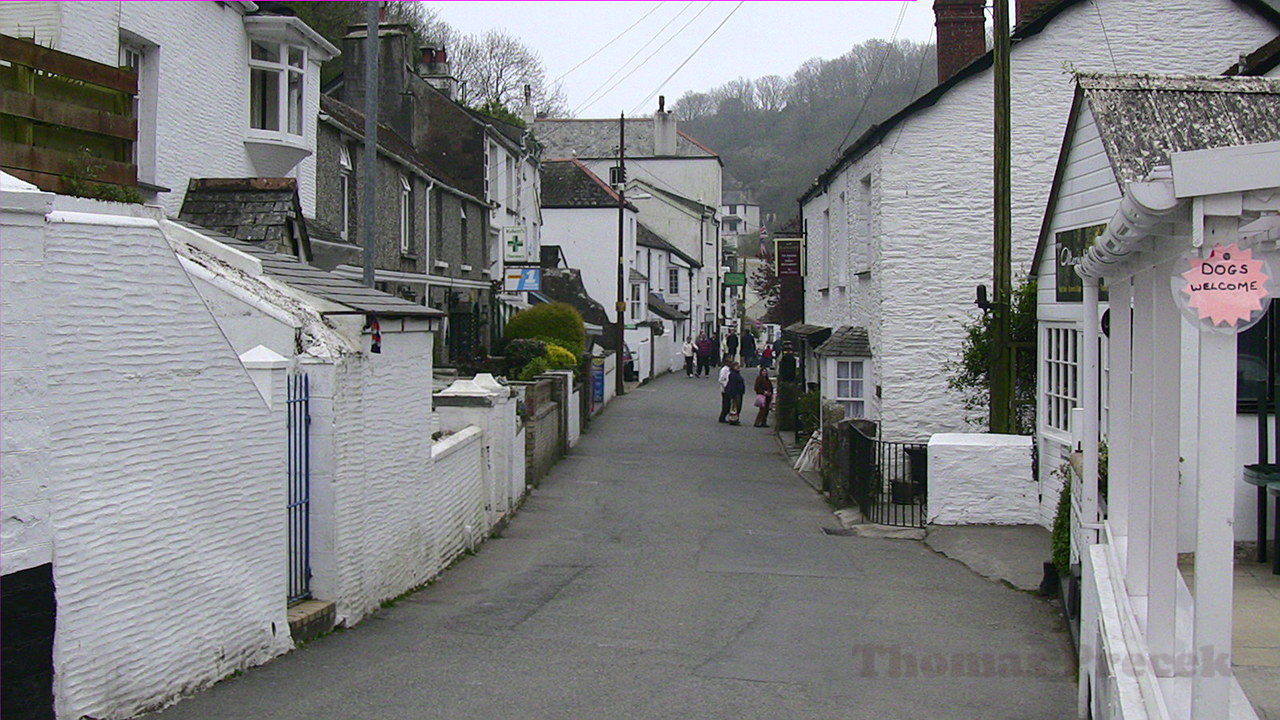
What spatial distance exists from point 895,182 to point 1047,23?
3309mm

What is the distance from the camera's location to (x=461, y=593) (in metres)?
11.5

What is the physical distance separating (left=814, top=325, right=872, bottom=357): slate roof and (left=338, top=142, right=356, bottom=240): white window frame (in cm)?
914

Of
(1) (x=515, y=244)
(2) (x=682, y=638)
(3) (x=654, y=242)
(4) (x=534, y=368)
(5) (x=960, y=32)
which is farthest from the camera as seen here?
(3) (x=654, y=242)

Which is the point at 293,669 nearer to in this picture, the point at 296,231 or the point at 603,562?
the point at 603,562

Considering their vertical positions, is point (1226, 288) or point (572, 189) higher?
point (572, 189)

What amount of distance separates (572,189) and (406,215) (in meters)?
27.5

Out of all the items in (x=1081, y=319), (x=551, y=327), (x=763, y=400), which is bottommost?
(x=763, y=400)

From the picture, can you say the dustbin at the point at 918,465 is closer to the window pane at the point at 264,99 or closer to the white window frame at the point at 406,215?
the window pane at the point at 264,99

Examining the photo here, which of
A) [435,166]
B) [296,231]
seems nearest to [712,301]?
[435,166]

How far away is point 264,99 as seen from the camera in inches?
714

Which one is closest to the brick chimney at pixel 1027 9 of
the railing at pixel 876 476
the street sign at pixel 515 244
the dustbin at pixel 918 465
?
the railing at pixel 876 476

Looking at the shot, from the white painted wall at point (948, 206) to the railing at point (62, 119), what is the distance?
13.5 m

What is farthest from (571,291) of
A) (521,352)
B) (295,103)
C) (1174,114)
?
(1174,114)

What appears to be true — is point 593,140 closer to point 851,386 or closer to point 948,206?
point 851,386
